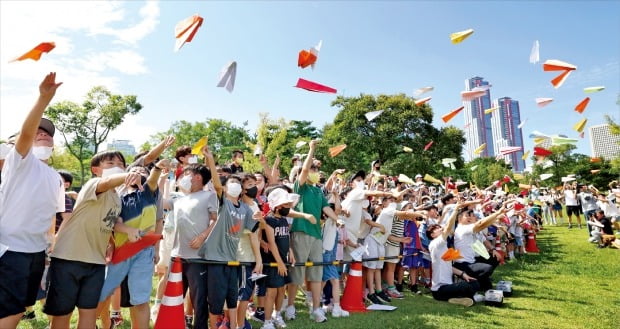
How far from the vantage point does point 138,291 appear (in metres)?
3.50

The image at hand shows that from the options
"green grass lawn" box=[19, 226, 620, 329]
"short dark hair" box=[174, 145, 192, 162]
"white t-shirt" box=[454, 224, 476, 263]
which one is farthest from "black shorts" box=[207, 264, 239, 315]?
"white t-shirt" box=[454, 224, 476, 263]

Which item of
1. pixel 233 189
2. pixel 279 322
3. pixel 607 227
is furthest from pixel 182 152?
pixel 607 227

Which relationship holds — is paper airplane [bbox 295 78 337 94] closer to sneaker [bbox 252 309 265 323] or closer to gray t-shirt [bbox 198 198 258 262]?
gray t-shirt [bbox 198 198 258 262]

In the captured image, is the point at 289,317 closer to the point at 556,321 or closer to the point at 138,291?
the point at 138,291

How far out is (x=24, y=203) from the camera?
2635 mm

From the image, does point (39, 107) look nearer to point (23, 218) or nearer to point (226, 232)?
point (23, 218)

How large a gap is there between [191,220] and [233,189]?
581 mm

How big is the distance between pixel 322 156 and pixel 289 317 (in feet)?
98.5

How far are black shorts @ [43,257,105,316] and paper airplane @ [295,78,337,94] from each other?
4.54 metres

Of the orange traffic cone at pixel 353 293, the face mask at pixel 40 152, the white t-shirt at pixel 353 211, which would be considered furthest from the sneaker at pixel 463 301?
the face mask at pixel 40 152

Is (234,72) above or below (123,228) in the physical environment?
above

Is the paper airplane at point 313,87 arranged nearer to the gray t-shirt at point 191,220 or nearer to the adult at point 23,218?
the gray t-shirt at point 191,220

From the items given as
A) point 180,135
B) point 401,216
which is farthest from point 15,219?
point 180,135

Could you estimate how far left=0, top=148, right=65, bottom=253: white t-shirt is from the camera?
2580mm
